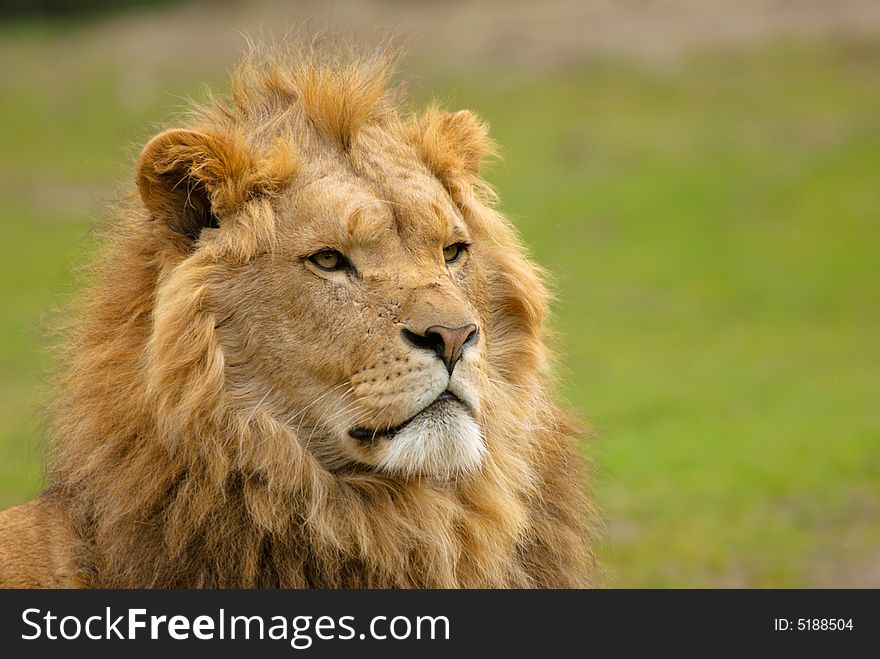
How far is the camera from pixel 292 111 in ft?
13.8

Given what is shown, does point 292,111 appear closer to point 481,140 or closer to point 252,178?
point 252,178

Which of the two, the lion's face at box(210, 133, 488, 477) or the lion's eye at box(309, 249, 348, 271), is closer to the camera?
the lion's face at box(210, 133, 488, 477)

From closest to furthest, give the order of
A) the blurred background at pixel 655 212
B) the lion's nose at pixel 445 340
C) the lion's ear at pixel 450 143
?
1. the lion's nose at pixel 445 340
2. the lion's ear at pixel 450 143
3. the blurred background at pixel 655 212

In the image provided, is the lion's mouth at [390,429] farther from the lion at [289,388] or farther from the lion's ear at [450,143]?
the lion's ear at [450,143]

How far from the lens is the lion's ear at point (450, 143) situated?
4301 mm

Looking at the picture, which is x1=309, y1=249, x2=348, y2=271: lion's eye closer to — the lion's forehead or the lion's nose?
the lion's forehead

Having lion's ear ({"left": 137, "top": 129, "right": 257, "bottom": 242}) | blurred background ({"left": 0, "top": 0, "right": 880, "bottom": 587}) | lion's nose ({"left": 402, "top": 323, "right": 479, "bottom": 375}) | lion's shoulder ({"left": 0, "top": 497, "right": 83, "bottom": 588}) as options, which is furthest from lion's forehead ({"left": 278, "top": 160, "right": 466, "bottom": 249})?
lion's shoulder ({"left": 0, "top": 497, "right": 83, "bottom": 588})

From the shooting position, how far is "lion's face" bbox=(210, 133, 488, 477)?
12.2 ft

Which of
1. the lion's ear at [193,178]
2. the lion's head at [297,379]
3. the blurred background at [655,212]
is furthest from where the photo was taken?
the blurred background at [655,212]

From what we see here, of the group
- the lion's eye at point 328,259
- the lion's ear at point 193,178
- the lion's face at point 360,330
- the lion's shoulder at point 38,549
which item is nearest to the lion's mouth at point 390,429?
the lion's face at point 360,330

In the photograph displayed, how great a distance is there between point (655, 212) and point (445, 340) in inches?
635

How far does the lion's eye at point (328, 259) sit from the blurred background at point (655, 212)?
0.92m
